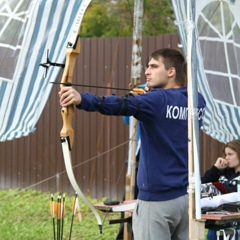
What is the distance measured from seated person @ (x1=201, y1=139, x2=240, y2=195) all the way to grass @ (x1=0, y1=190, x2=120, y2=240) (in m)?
1.76

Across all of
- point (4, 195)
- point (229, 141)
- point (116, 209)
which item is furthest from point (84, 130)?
point (116, 209)

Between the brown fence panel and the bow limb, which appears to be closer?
the bow limb

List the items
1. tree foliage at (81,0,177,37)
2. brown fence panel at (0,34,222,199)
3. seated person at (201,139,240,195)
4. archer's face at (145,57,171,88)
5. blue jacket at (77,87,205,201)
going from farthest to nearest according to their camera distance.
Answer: tree foliage at (81,0,177,37) < brown fence panel at (0,34,222,199) < seated person at (201,139,240,195) < archer's face at (145,57,171,88) < blue jacket at (77,87,205,201)

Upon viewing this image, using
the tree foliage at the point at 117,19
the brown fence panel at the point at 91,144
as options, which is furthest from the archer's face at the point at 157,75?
the tree foliage at the point at 117,19

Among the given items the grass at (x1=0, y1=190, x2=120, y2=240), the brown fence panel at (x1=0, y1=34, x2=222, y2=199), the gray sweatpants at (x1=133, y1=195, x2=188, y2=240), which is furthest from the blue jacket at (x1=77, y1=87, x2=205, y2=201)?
the brown fence panel at (x1=0, y1=34, x2=222, y2=199)

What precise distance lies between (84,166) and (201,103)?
648 centimetres

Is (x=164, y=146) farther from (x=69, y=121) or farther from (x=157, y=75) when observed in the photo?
(x=69, y=121)

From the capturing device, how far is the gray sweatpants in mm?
5395

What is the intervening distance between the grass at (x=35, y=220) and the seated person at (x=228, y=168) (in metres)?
1.76

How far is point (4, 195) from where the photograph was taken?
1244cm

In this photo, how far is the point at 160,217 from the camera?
539cm

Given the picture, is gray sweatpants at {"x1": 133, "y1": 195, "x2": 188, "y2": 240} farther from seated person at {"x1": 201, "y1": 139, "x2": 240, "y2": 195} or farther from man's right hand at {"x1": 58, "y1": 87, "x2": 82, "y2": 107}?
seated person at {"x1": 201, "y1": 139, "x2": 240, "y2": 195}

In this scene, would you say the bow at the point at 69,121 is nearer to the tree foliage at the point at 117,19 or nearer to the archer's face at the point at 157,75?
the archer's face at the point at 157,75

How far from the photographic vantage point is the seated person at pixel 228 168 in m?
7.16
